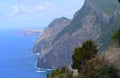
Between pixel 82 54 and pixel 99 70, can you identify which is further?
pixel 82 54

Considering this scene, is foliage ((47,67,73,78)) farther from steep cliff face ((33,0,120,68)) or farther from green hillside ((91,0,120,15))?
green hillside ((91,0,120,15))

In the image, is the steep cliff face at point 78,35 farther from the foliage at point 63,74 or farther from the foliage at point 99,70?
the foliage at point 99,70

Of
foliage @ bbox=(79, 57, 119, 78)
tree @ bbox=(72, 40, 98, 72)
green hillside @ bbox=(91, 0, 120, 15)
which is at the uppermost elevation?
green hillside @ bbox=(91, 0, 120, 15)

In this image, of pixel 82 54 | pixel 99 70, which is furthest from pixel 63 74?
pixel 99 70

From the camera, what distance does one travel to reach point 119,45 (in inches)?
735

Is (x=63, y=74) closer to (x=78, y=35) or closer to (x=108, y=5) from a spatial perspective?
(x=78, y=35)

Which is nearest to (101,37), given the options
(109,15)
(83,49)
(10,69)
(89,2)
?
(109,15)

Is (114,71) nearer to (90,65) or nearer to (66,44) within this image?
(90,65)

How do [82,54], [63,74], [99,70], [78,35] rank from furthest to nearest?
[78,35] < [82,54] < [63,74] < [99,70]

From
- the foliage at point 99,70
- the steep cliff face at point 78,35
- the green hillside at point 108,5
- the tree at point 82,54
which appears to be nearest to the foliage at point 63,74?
the tree at point 82,54

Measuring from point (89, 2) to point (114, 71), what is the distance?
181033 millimetres

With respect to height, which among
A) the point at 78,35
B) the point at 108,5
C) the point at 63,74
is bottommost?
the point at 63,74

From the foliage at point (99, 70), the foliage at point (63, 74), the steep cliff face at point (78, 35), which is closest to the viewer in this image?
the foliage at point (99, 70)

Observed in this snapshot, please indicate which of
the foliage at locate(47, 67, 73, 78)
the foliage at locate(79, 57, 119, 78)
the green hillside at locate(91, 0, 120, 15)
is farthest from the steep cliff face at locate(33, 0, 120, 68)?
the foliage at locate(79, 57, 119, 78)
